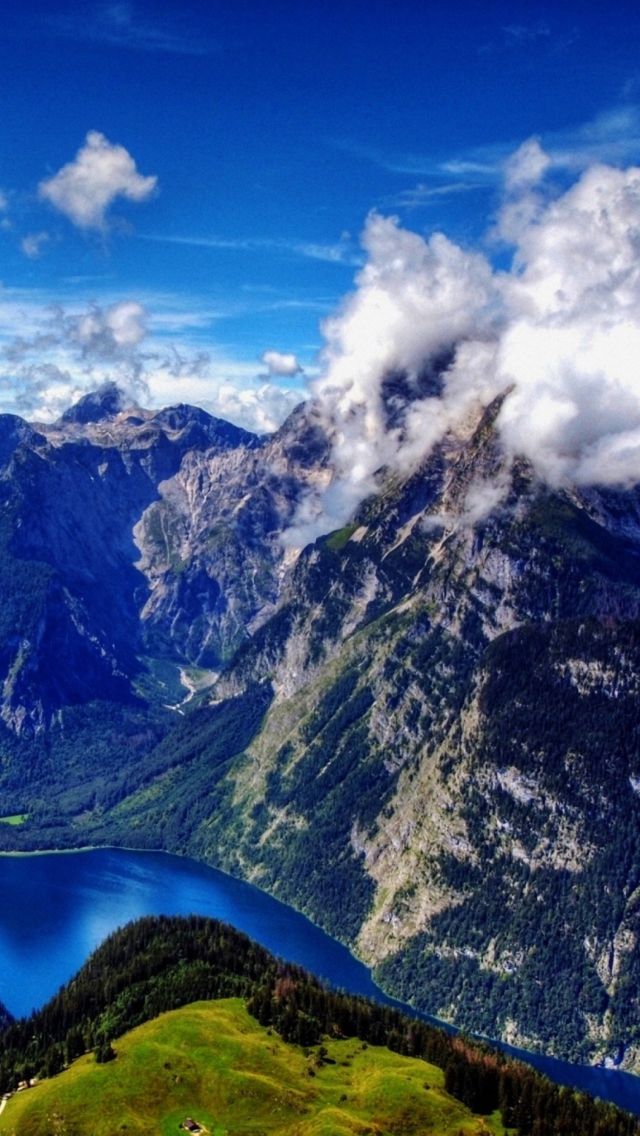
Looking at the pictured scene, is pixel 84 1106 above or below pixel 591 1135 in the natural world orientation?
below

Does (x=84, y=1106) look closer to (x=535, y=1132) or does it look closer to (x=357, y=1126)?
(x=357, y=1126)

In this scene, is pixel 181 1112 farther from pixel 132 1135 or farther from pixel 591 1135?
pixel 591 1135

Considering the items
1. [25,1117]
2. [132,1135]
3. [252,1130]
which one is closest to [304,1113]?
[252,1130]

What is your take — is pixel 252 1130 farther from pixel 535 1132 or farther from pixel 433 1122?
pixel 535 1132

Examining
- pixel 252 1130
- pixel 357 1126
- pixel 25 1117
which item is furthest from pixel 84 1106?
pixel 357 1126

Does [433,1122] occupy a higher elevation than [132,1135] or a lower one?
higher

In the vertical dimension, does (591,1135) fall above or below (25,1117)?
above

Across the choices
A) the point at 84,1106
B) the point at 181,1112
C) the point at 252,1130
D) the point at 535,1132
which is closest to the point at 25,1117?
the point at 84,1106
